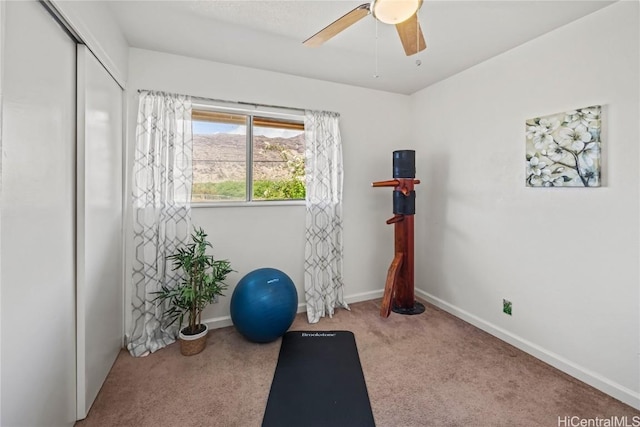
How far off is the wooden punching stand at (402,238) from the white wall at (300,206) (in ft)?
1.27

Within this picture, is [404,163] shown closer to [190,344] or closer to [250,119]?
[250,119]

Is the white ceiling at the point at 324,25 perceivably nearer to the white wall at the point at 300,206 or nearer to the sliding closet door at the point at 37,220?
the white wall at the point at 300,206

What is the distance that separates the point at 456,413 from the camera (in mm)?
1671

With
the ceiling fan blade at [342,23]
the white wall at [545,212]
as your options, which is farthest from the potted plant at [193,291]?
the white wall at [545,212]

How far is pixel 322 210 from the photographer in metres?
2.98

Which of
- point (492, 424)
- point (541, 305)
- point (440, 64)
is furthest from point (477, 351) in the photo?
point (440, 64)

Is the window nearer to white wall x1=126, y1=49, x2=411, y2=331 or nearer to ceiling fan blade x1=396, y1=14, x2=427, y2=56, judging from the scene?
white wall x1=126, y1=49, x2=411, y2=331

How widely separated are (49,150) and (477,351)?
307 centimetres

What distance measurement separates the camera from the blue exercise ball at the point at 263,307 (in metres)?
2.26

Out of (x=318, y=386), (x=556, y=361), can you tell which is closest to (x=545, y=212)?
(x=556, y=361)

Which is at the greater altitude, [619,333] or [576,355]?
[619,333]

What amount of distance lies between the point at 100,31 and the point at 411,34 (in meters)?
1.86

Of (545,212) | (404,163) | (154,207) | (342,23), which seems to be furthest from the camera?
(404,163)

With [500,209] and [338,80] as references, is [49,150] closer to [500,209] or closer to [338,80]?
[338,80]
